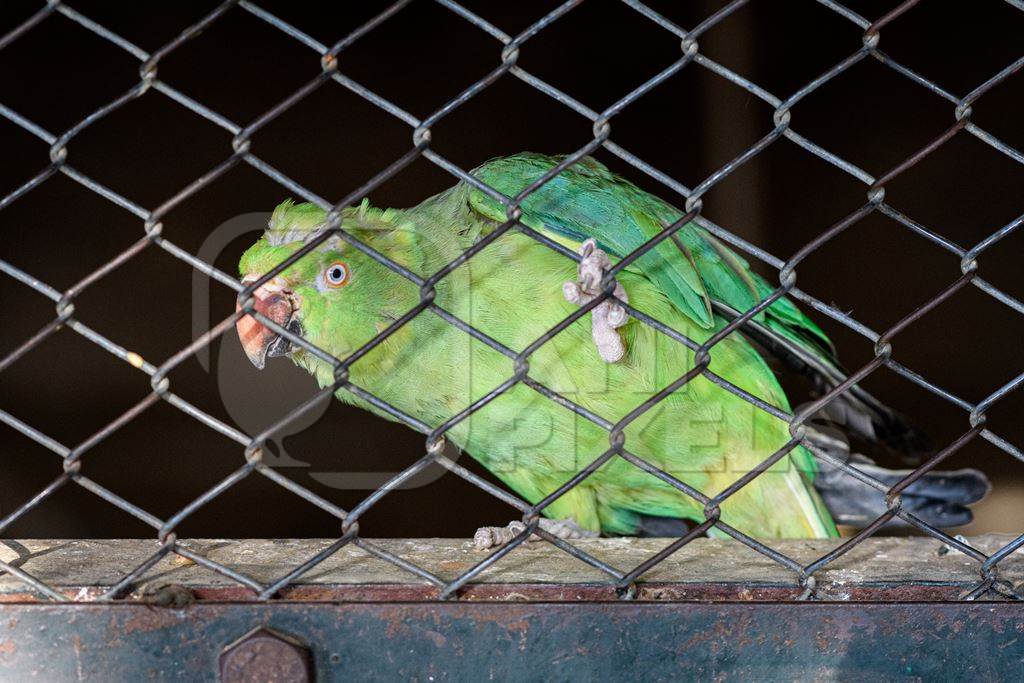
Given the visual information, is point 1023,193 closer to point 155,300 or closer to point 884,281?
point 884,281

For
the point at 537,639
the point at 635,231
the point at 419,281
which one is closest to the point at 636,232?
the point at 635,231

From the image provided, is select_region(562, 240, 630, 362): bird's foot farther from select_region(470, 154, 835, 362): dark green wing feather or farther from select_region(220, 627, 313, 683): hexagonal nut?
select_region(220, 627, 313, 683): hexagonal nut

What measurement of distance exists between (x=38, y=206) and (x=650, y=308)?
374 cm

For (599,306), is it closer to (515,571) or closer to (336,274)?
(336,274)

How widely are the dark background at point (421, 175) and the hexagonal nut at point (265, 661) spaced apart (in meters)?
3.64

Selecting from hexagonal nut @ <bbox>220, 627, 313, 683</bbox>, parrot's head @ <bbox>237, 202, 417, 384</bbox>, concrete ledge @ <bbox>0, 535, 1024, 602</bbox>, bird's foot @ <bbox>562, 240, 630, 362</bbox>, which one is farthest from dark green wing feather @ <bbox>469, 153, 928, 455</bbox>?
hexagonal nut @ <bbox>220, 627, 313, 683</bbox>

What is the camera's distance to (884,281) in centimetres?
521

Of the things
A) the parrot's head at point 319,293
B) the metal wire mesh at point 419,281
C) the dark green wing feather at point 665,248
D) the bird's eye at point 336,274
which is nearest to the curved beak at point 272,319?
the parrot's head at point 319,293

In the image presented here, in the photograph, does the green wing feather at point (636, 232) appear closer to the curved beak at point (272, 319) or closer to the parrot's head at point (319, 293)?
the parrot's head at point (319, 293)

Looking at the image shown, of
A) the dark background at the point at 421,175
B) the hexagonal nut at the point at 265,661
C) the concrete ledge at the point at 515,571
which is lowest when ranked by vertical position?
the hexagonal nut at the point at 265,661

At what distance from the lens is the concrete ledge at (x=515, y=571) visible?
4.60ft

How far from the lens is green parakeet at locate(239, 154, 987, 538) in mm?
2453

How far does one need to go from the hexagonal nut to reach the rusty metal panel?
0.06 feet

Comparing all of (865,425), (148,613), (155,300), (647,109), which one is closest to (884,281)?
(647,109)
